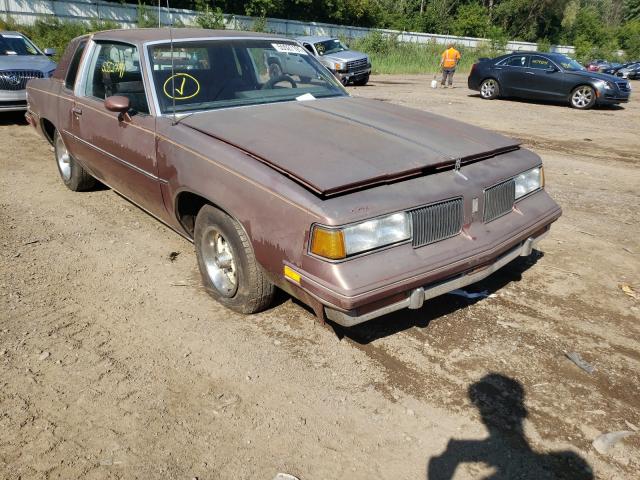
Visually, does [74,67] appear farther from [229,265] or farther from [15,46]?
[15,46]

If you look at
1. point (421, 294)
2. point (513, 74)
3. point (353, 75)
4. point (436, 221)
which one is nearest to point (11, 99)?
point (436, 221)

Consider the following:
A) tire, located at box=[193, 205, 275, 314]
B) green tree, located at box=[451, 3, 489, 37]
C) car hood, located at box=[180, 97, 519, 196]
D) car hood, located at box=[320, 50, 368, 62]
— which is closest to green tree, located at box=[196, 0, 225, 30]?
car hood, located at box=[320, 50, 368, 62]

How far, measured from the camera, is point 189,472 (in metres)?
2.26

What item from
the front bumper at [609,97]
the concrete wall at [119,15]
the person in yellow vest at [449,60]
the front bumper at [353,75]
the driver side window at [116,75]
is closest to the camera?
the driver side window at [116,75]

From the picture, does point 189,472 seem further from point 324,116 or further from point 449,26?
point 449,26

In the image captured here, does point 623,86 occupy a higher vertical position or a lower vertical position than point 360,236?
higher

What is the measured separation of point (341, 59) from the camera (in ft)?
62.0

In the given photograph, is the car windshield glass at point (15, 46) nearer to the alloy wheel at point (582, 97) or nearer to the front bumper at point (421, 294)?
the front bumper at point (421, 294)

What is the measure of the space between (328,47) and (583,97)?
976cm

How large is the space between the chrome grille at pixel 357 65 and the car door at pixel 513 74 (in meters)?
5.08

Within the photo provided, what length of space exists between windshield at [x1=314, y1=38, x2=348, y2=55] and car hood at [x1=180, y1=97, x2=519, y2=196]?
56.4ft

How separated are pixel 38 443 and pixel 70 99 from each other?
11.4 feet

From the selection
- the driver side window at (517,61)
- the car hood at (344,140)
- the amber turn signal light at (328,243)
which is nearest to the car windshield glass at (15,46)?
the car hood at (344,140)

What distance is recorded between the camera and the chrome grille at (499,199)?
10.3ft
